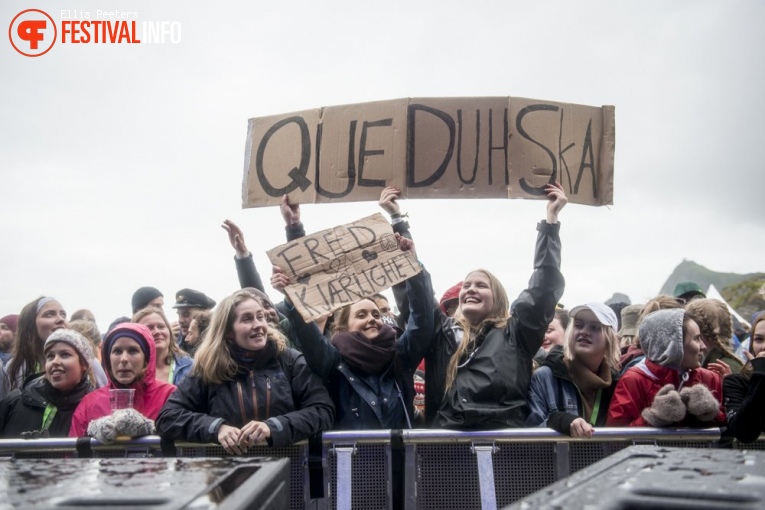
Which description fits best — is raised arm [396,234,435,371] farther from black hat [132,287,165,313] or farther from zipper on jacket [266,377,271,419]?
black hat [132,287,165,313]

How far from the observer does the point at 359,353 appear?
4.23 metres

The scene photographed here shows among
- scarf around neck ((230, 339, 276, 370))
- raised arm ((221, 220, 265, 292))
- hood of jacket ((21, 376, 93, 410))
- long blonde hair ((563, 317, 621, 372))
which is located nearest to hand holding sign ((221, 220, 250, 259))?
raised arm ((221, 220, 265, 292))

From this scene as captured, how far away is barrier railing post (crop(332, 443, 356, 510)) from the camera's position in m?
3.54

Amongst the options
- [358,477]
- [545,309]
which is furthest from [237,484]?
[545,309]

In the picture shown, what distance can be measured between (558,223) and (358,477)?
1.90 meters

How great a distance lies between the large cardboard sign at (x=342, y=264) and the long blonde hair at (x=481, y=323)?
47 centimetres

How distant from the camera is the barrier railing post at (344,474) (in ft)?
11.6

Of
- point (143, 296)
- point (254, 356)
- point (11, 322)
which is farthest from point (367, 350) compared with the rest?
point (11, 322)

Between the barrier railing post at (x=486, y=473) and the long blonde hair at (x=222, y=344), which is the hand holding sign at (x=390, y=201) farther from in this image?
the barrier railing post at (x=486, y=473)

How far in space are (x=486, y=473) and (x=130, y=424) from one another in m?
1.86

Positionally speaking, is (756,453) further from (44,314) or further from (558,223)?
(44,314)

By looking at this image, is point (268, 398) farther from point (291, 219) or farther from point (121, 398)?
point (291, 219)

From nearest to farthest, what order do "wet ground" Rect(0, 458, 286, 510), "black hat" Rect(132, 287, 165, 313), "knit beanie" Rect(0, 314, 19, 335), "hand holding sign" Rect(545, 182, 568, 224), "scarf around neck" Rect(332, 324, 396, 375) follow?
1. "wet ground" Rect(0, 458, 286, 510)
2. "scarf around neck" Rect(332, 324, 396, 375)
3. "hand holding sign" Rect(545, 182, 568, 224)
4. "black hat" Rect(132, 287, 165, 313)
5. "knit beanie" Rect(0, 314, 19, 335)

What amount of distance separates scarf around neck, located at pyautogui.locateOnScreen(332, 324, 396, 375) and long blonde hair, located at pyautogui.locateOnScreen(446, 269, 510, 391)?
38 centimetres
